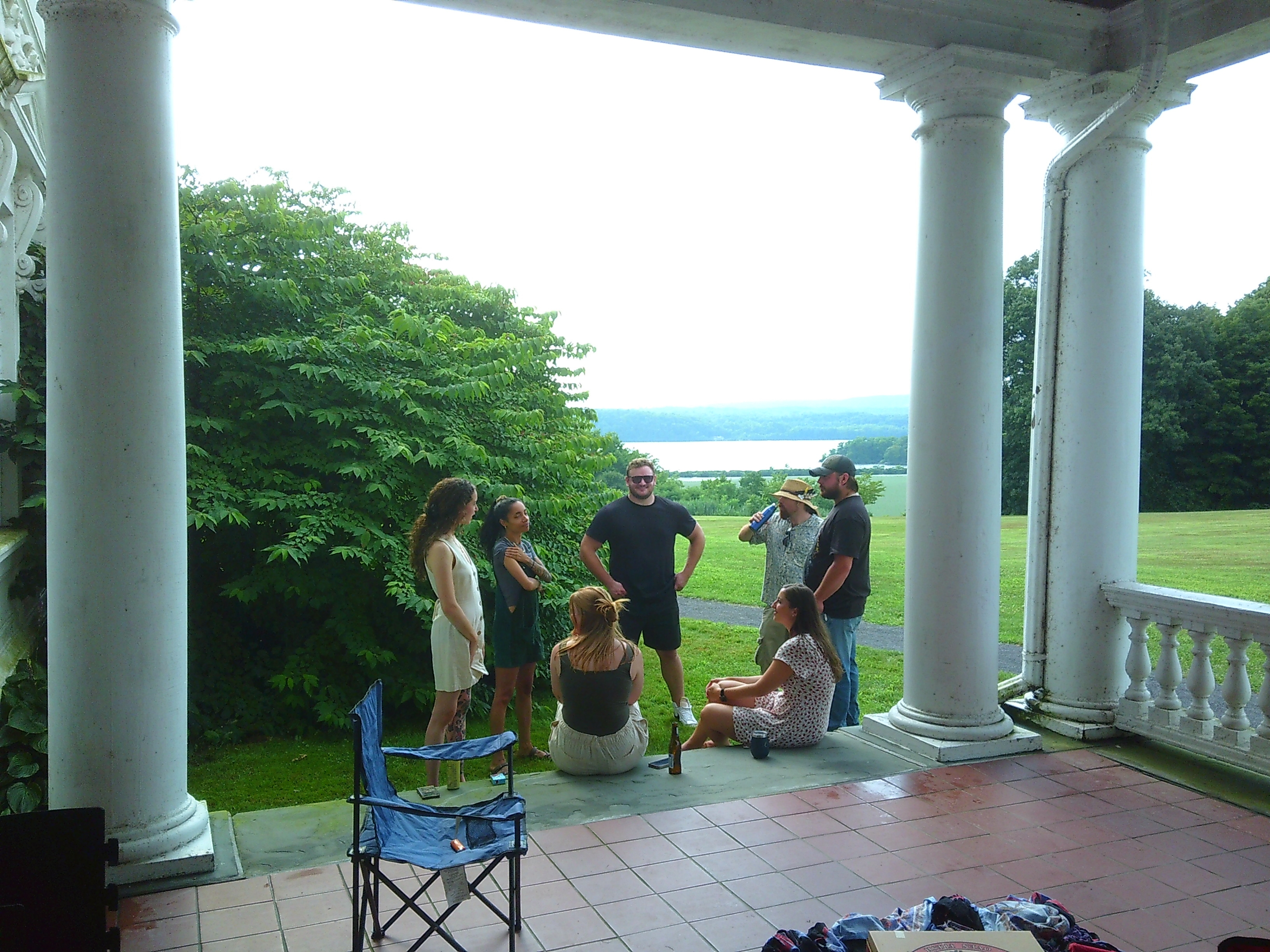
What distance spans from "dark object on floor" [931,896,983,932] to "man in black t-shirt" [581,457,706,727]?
125 inches

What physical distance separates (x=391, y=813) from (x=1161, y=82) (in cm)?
549

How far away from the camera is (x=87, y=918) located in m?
2.31

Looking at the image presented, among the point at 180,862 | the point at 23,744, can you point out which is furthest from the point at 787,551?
the point at 23,744

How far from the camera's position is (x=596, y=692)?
5.00 meters

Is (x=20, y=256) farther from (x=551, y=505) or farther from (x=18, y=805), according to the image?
(x=551, y=505)

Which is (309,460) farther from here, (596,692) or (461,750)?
(461,750)

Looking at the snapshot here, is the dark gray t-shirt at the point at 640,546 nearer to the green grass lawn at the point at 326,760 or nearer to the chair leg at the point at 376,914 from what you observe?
the green grass lawn at the point at 326,760

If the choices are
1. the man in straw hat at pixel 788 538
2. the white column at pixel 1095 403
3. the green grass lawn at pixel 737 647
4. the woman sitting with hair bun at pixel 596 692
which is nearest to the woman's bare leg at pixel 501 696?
the green grass lawn at pixel 737 647

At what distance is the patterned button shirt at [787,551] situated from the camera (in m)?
6.37

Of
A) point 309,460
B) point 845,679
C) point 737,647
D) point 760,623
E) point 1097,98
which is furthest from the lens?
point 760,623

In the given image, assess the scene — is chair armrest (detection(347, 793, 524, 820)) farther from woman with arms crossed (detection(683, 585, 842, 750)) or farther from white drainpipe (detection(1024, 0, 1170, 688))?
white drainpipe (detection(1024, 0, 1170, 688))

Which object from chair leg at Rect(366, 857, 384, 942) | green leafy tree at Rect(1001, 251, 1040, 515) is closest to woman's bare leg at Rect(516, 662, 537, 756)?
chair leg at Rect(366, 857, 384, 942)

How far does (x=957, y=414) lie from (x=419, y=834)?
3.57 metres

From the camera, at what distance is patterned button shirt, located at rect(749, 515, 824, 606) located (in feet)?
A: 20.9
